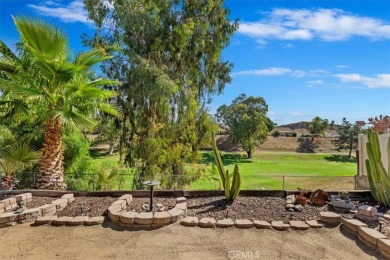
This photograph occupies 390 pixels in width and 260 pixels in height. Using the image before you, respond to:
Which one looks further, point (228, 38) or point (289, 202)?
point (228, 38)

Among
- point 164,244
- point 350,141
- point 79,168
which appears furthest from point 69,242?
point 350,141

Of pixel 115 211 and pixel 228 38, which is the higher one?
pixel 228 38

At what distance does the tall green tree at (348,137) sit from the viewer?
115 feet

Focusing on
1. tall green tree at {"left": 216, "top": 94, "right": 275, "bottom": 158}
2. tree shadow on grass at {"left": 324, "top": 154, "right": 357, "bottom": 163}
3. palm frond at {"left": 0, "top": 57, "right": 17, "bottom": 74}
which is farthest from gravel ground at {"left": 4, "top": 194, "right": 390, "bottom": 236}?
tree shadow on grass at {"left": 324, "top": 154, "right": 357, "bottom": 163}

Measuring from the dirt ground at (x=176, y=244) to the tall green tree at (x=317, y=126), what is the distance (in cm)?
4086

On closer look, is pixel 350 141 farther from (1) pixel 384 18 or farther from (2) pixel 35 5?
(2) pixel 35 5

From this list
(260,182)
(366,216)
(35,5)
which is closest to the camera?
(366,216)

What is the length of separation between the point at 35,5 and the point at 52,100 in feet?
10.6

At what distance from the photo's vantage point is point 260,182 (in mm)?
17859

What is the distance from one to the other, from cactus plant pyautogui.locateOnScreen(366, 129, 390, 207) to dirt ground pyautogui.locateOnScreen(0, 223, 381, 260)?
173cm

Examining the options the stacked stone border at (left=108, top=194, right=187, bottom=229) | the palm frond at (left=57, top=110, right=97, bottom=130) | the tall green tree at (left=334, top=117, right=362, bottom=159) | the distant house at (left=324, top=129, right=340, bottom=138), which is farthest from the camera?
the distant house at (left=324, top=129, right=340, bottom=138)

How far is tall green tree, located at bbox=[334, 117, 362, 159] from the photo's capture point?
35062 millimetres

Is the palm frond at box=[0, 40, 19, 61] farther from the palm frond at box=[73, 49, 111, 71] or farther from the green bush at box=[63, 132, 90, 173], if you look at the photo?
the green bush at box=[63, 132, 90, 173]

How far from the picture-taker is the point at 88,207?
17.4ft
